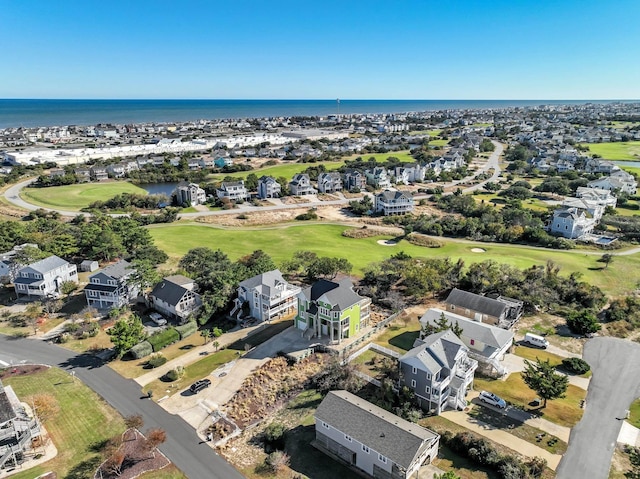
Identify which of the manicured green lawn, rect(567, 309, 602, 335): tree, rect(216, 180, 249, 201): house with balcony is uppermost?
the manicured green lawn

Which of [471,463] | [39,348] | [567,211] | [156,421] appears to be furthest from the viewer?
[567,211]

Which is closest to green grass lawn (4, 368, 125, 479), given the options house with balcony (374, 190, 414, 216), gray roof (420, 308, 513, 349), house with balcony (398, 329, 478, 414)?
house with balcony (398, 329, 478, 414)

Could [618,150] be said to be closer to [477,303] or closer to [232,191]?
[232,191]

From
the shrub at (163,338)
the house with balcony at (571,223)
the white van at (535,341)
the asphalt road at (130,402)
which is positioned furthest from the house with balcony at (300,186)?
the white van at (535,341)

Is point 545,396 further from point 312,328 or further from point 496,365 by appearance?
point 312,328

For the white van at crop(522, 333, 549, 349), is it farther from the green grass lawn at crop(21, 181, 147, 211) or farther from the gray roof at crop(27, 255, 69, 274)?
the green grass lawn at crop(21, 181, 147, 211)

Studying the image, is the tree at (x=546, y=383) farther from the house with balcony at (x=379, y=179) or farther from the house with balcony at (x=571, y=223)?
the house with balcony at (x=379, y=179)

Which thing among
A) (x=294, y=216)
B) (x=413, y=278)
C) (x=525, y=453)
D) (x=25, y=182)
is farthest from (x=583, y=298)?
(x=25, y=182)
